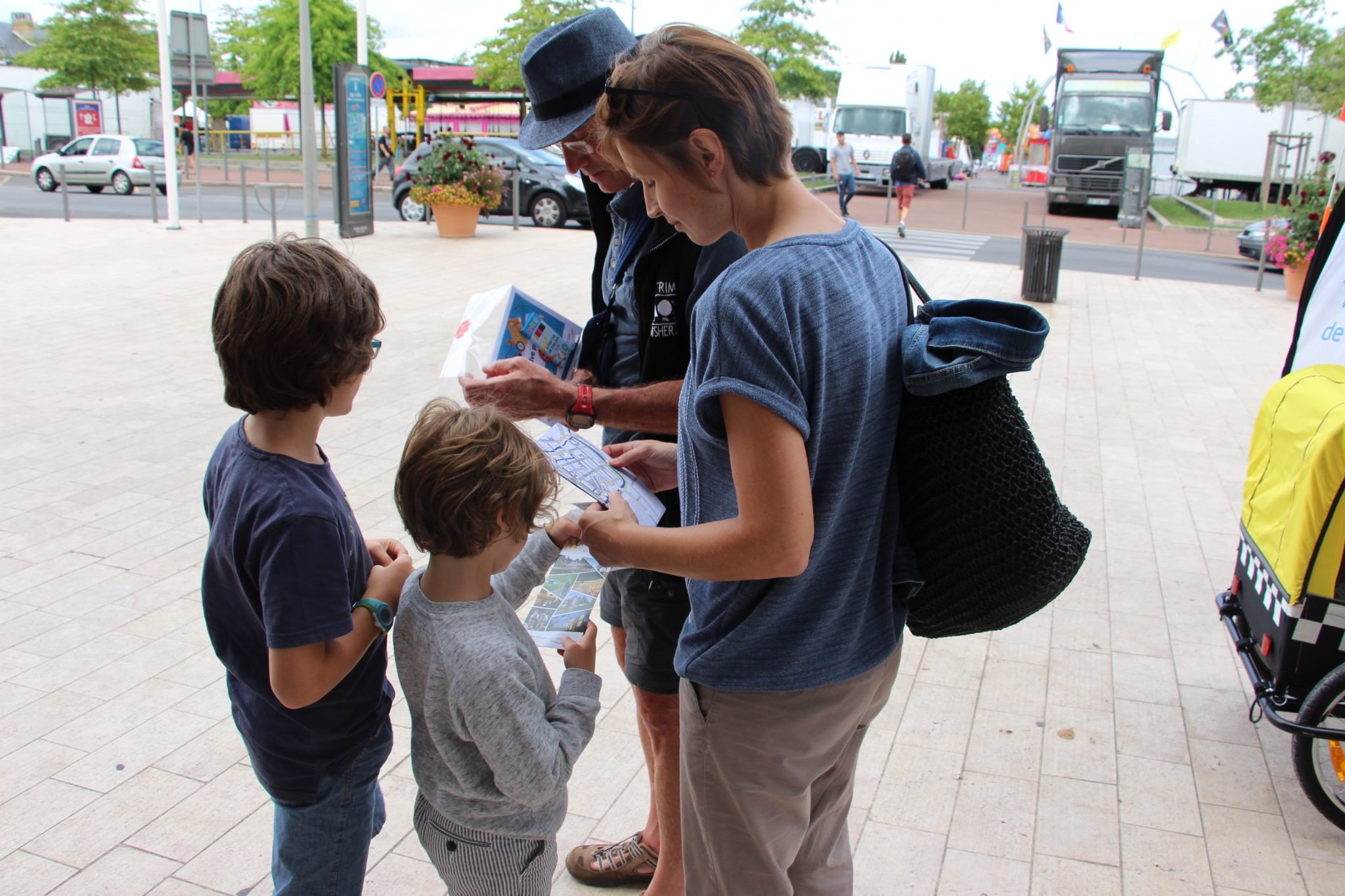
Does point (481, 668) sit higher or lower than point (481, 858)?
higher

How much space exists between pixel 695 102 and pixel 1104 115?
89.5ft

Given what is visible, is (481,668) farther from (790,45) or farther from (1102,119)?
(790,45)

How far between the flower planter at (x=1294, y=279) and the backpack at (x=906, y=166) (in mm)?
8598

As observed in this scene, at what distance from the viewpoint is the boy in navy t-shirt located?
5.19 feet

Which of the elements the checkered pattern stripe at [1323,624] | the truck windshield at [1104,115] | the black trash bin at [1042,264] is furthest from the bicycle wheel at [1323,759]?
the truck windshield at [1104,115]

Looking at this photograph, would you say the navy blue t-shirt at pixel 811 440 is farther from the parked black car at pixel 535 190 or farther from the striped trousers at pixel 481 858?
the parked black car at pixel 535 190

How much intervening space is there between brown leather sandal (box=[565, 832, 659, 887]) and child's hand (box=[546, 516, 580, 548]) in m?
1.17

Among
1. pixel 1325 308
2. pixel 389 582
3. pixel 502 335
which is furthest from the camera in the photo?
pixel 1325 308

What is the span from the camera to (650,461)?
82.1 inches

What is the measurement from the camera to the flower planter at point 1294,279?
12344 mm

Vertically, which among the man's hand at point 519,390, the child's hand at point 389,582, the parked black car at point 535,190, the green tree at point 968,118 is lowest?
the child's hand at point 389,582

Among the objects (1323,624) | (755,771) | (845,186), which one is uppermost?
(845,186)

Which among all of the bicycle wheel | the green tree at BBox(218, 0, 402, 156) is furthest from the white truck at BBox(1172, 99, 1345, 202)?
the bicycle wheel

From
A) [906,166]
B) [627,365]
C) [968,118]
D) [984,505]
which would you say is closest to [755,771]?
[984,505]
